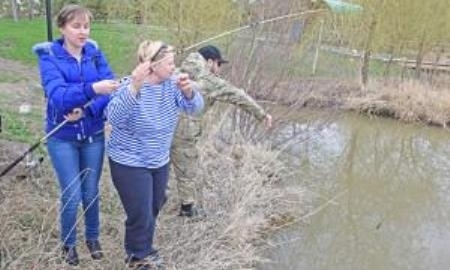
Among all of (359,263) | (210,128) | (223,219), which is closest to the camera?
(223,219)

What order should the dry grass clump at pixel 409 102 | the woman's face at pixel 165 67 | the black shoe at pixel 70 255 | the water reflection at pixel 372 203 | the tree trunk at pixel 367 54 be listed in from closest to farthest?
the woman's face at pixel 165 67, the black shoe at pixel 70 255, the water reflection at pixel 372 203, the dry grass clump at pixel 409 102, the tree trunk at pixel 367 54

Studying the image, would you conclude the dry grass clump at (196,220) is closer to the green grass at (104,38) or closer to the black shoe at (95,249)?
the black shoe at (95,249)

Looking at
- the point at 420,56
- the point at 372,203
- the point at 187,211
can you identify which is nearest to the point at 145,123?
the point at 187,211

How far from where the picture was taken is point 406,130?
12477mm

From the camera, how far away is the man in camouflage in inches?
194

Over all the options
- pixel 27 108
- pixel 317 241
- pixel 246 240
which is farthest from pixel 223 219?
pixel 27 108

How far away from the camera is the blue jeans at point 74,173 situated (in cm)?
367

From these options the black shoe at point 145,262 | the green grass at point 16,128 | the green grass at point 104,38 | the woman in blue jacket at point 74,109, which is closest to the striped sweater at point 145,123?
the woman in blue jacket at point 74,109

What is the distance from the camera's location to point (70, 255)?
12.7 ft

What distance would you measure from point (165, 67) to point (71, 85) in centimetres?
50

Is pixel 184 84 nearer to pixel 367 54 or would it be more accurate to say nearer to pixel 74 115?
pixel 74 115

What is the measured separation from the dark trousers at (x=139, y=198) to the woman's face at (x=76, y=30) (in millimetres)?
675

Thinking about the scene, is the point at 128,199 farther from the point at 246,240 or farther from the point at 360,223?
the point at 360,223

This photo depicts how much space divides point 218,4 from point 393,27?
5.23m
